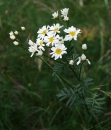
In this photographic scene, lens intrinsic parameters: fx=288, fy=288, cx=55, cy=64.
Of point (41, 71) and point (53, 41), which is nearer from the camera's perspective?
point (53, 41)

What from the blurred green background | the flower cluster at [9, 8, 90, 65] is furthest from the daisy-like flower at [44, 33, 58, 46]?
the blurred green background

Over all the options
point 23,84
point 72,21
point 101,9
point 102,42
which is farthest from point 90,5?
point 23,84

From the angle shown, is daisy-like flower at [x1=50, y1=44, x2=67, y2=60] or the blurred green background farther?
the blurred green background

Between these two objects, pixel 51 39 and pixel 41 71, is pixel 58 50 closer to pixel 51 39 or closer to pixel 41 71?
pixel 51 39

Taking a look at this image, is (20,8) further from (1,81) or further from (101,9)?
(1,81)

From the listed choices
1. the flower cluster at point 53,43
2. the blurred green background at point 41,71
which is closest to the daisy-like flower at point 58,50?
the flower cluster at point 53,43

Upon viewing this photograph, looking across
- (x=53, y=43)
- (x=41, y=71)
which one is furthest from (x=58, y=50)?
(x=41, y=71)

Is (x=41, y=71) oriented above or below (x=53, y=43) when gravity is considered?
above

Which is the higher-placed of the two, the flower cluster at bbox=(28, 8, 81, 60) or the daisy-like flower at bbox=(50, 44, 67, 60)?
the flower cluster at bbox=(28, 8, 81, 60)

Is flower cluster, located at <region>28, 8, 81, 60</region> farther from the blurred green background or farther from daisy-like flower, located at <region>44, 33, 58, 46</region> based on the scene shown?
the blurred green background
